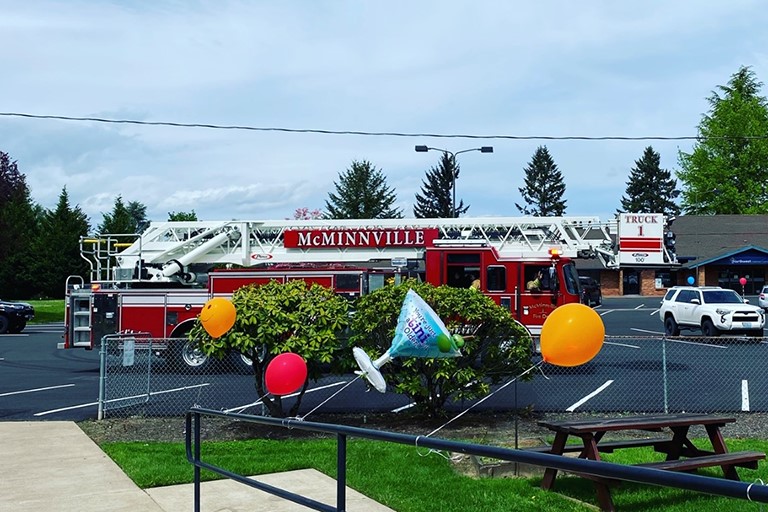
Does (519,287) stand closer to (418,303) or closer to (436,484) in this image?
(418,303)

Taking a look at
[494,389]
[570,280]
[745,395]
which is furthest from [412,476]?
[570,280]

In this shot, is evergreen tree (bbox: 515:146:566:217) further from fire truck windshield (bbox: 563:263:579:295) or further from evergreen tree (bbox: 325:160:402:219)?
fire truck windshield (bbox: 563:263:579:295)

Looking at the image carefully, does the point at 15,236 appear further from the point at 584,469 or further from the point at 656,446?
the point at 584,469

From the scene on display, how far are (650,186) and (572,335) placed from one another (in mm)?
103400

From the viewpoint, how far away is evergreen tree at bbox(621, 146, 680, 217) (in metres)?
105

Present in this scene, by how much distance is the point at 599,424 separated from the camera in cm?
734

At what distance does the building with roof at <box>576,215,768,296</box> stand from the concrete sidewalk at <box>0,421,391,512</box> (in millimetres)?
51353

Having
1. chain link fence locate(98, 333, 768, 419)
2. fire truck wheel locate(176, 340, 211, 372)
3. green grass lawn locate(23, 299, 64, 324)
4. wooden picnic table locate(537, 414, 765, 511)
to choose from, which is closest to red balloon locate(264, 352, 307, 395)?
chain link fence locate(98, 333, 768, 419)

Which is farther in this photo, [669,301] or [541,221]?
[669,301]

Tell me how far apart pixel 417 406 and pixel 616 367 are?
25.1 feet

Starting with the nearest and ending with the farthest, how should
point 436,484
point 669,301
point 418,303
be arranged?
point 436,484, point 418,303, point 669,301

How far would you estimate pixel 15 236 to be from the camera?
156ft

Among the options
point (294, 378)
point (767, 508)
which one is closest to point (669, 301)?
point (294, 378)

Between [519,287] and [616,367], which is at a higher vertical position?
[519,287]
